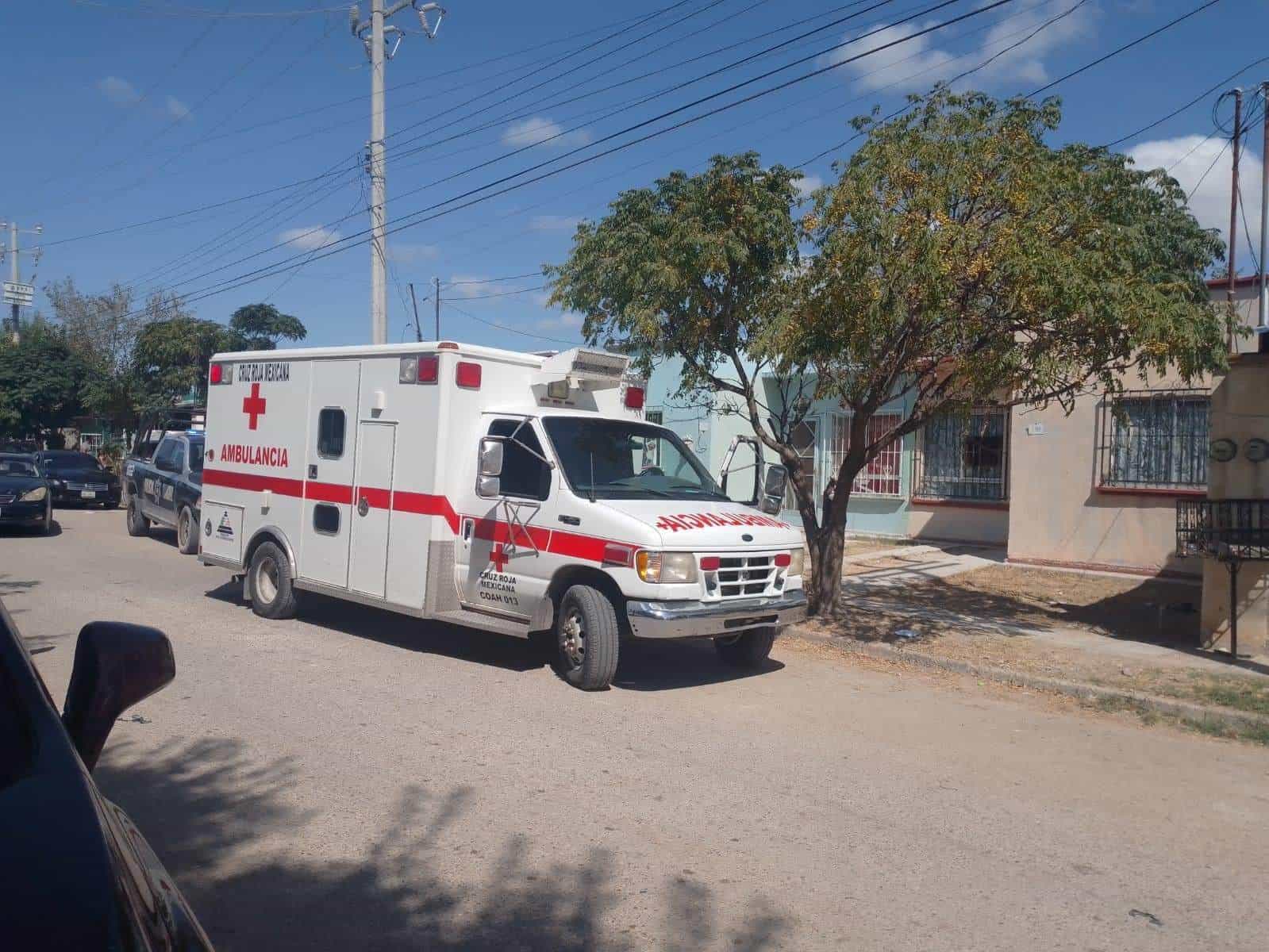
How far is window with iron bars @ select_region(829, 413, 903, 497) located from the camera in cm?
2000

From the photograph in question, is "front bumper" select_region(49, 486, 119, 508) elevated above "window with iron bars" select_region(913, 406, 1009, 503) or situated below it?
below

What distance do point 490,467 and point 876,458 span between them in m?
12.7

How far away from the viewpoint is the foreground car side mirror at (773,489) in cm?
960

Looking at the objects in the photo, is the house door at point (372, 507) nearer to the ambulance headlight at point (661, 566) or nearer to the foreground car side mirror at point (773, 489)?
the ambulance headlight at point (661, 566)

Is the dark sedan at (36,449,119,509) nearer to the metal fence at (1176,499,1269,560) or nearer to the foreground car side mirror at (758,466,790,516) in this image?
the foreground car side mirror at (758,466,790,516)

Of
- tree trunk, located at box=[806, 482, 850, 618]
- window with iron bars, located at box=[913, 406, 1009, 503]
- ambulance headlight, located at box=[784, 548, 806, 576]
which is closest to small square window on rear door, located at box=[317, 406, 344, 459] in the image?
ambulance headlight, located at box=[784, 548, 806, 576]

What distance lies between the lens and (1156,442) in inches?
608

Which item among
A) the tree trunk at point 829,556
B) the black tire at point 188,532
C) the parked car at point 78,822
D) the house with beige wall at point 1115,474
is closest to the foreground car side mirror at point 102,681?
the parked car at point 78,822

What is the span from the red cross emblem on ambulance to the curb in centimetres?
595

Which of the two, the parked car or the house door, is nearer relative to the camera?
the parked car

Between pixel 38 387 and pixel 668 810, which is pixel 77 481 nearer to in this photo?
pixel 38 387

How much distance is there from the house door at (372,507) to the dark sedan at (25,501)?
34.4 feet

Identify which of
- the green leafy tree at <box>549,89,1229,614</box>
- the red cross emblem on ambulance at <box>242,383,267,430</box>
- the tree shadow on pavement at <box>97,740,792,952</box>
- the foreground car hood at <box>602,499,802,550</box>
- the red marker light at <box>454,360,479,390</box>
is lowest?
the tree shadow on pavement at <box>97,740,792,952</box>

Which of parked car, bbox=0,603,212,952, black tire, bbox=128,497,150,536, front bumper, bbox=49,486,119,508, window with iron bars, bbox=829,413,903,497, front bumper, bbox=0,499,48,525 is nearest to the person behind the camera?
parked car, bbox=0,603,212,952
